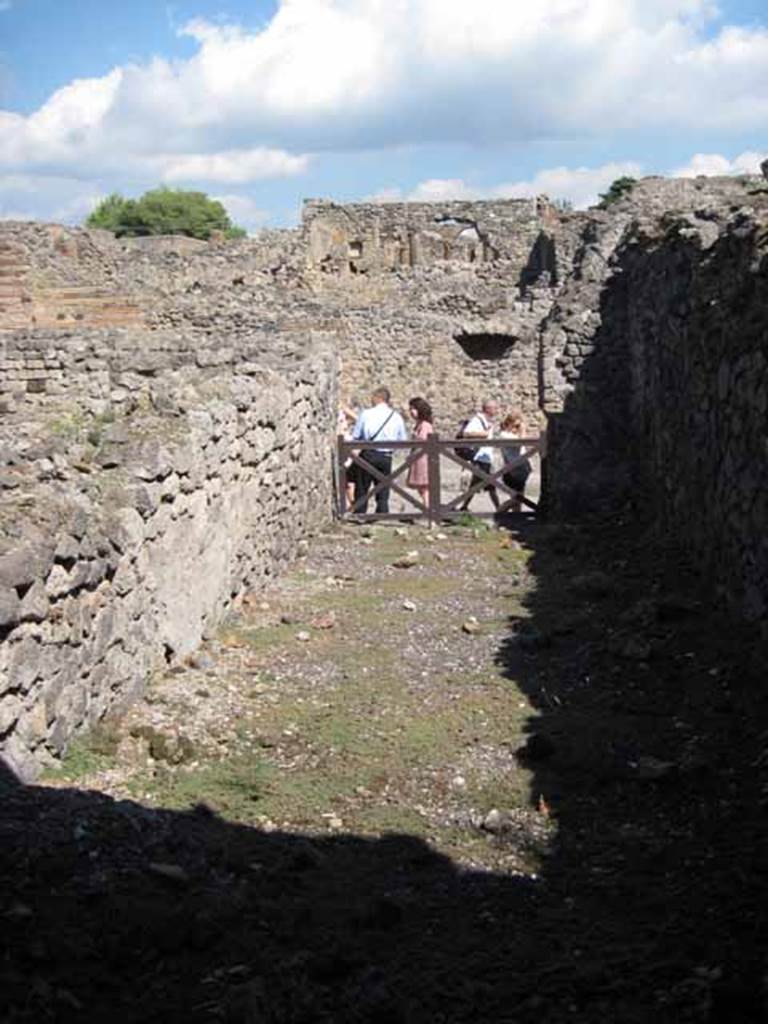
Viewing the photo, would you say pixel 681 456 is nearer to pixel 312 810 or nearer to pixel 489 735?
pixel 489 735

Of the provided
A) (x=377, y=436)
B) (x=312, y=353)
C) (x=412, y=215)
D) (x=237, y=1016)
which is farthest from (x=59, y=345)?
(x=412, y=215)

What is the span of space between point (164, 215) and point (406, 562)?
79.4m

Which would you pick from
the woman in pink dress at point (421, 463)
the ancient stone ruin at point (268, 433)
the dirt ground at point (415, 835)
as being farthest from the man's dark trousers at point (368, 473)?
the dirt ground at point (415, 835)

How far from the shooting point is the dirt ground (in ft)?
12.4

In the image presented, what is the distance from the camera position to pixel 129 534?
6707 mm

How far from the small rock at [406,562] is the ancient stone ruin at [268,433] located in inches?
40.4

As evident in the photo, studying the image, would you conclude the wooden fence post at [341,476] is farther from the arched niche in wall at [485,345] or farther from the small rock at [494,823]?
the arched niche in wall at [485,345]

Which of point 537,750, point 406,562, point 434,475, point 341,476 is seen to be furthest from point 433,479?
point 537,750

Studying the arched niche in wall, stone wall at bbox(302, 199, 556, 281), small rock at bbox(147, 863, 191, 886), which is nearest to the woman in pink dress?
small rock at bbox(147, 863, 191, 886)

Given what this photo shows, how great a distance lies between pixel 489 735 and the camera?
252 inches

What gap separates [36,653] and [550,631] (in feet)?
13.3

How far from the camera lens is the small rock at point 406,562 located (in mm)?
11000

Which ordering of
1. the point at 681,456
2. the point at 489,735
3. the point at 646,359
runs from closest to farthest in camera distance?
the point at 489,735
the point at 681,456
the point at 646,359

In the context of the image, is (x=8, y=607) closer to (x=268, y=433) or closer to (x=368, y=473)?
(x=268, y=433)
